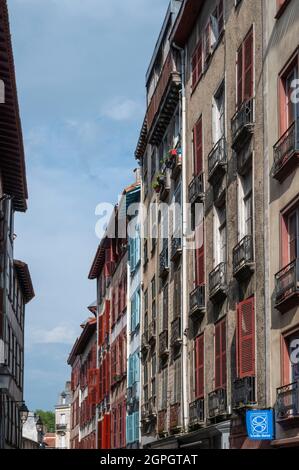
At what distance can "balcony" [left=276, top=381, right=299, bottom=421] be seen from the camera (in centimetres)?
2064

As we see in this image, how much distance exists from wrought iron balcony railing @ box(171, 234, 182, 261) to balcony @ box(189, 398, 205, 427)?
18.0ft

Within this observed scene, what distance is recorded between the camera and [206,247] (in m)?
30.3

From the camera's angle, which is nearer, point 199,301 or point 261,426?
point 261,426

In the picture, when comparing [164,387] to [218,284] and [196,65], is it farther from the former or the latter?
[196,65]

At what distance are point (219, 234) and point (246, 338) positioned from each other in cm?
549

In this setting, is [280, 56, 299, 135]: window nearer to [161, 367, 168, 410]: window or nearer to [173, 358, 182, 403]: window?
[173, 358, 182, 403]: window

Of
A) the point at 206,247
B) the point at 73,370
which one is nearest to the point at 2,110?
the point at 206,247

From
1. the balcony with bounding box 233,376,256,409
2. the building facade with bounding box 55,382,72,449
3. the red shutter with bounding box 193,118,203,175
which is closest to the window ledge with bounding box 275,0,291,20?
the balcony with bounding box 233,376,256,409

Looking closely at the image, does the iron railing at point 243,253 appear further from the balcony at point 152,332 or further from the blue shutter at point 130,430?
the blue shutter at point 130,430

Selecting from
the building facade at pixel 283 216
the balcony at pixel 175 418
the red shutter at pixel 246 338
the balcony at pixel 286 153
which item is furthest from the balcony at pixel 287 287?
the balcony at pixel 175 418

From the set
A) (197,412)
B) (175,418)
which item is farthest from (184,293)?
(197,412)

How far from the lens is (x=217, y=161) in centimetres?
2844

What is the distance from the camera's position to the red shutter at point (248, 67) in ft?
84.1

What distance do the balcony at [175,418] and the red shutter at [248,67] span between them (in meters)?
12.2
